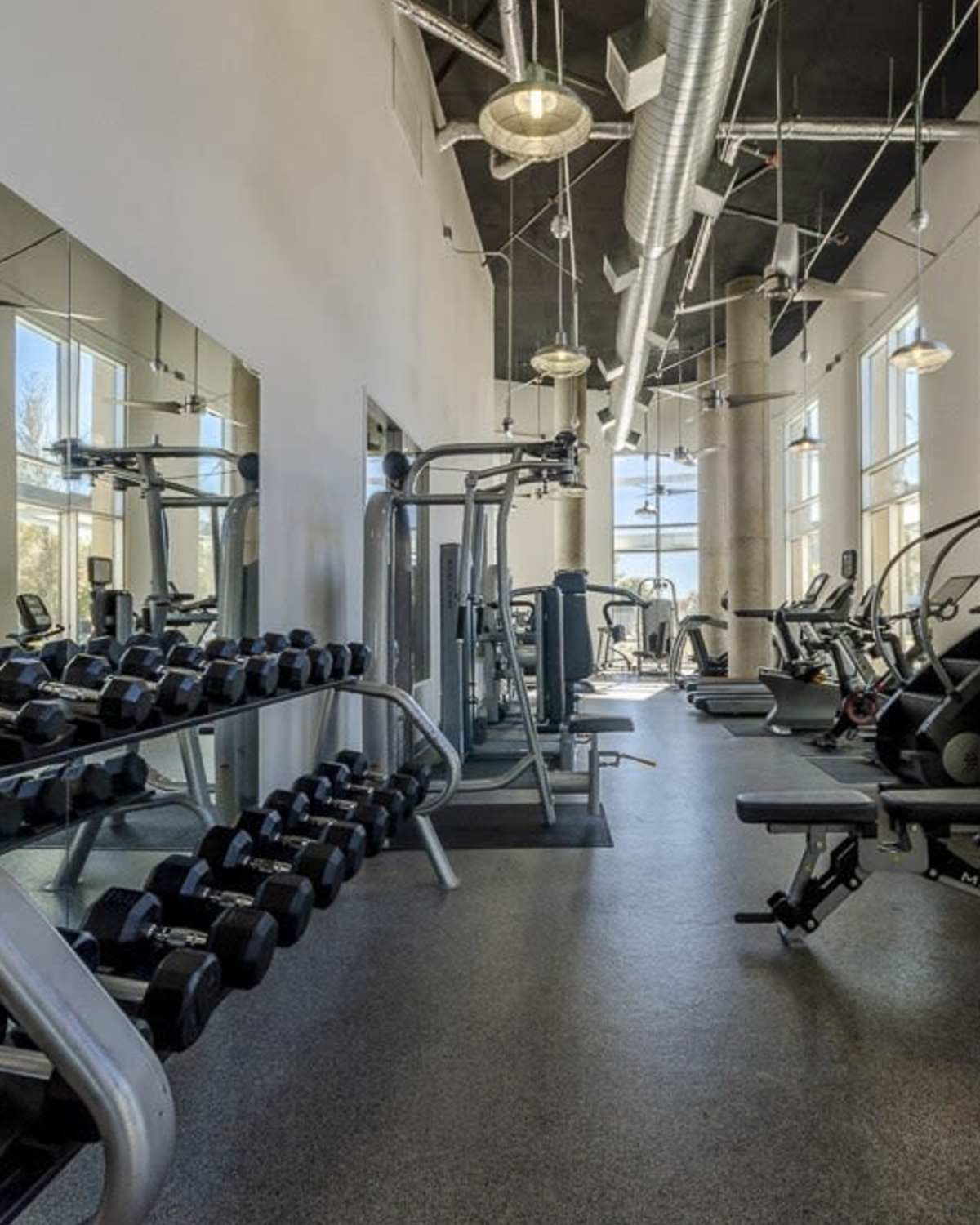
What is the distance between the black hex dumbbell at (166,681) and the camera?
147 centimetres

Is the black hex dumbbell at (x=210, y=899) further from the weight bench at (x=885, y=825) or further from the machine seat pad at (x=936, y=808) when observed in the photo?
the machine seat pad at (x=936, y=808)

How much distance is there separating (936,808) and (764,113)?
691 cm

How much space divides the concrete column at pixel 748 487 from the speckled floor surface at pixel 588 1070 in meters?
7.55

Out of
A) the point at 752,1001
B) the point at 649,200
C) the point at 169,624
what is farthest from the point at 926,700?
the point at 649,200

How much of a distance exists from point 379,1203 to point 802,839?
2715mm

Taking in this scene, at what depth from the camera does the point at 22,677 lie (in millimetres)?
1230

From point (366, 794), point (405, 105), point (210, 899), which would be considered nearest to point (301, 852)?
point (210, 899)

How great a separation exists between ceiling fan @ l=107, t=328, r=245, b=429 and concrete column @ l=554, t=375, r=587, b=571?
11.1m

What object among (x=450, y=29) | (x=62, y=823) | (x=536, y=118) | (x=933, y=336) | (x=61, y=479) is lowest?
(x=62, y=823)

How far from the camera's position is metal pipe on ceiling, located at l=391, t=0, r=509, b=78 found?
16.8ft

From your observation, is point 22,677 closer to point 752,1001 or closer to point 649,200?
point 752,1001

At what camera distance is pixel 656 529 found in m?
15.5

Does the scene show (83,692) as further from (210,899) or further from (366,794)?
(366,794)

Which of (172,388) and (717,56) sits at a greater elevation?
(717,56)
